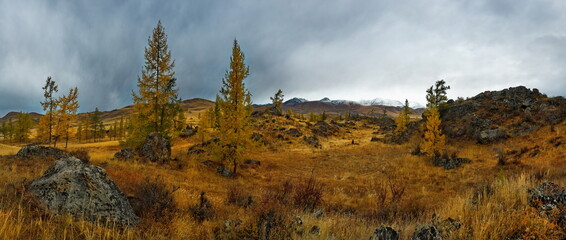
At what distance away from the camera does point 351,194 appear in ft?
41.0

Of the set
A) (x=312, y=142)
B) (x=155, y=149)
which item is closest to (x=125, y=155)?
(x=155, y=149)

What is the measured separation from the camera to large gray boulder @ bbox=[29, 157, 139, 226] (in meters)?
4.02

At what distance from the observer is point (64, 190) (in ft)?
13.7

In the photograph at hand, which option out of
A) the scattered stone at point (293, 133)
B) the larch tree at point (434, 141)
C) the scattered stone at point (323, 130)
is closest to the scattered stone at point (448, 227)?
the larch tree at point (434, 141)

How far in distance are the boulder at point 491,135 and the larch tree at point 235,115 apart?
26768 millimetres

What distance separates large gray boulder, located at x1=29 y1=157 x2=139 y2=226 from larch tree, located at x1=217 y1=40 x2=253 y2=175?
11.8 meters

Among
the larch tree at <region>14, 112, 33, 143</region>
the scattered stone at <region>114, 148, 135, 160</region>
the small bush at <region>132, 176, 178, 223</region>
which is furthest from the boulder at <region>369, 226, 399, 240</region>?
the larch tree at <region>14, 112, 33, 143</region>

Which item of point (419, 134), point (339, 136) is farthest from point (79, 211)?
point (339, 136)

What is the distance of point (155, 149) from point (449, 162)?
76.6 feet

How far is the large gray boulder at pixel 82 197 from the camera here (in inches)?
158

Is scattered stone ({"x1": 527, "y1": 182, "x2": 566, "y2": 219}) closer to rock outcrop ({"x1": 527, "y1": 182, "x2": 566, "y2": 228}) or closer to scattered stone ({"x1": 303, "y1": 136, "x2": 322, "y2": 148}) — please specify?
rock outcrop ({"x1": 527, "y1": 182, "x2": 566, "y2": 228})

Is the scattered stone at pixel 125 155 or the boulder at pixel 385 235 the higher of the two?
the boulder at pixel 385 235

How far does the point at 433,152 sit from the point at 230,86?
19241 mm

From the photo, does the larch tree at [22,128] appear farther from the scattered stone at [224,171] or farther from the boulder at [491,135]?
the boulder at [491,135]
